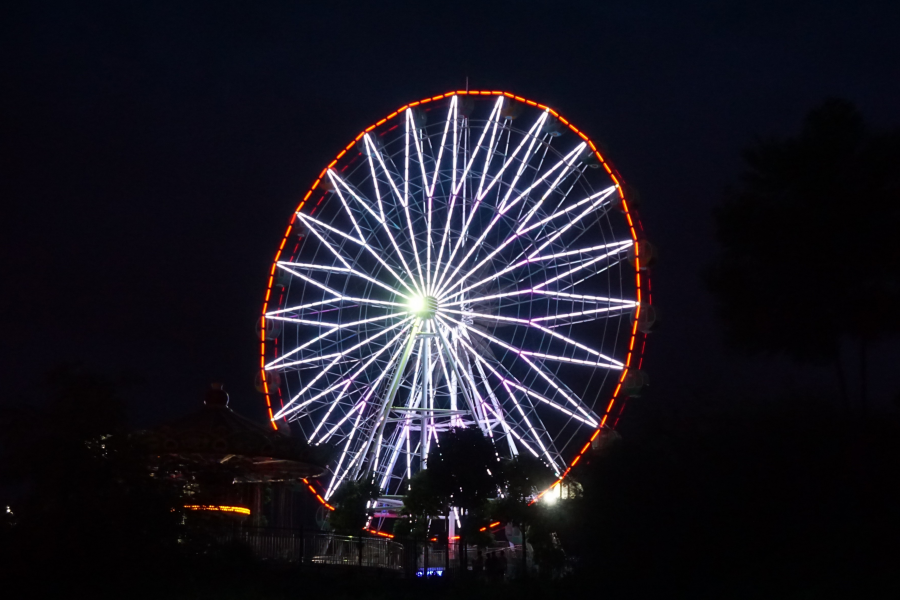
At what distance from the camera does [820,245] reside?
17.9 metres

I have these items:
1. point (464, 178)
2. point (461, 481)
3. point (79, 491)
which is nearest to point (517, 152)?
point (464, 178)

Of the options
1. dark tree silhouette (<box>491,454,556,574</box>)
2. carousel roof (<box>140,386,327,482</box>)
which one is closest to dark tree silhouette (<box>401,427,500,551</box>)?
dark tree silhouette (<box>491,454,556,574</box>)

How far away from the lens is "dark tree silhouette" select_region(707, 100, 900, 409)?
1788cm

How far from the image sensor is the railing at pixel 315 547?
18781 millimetres

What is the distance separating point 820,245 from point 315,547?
10.4m

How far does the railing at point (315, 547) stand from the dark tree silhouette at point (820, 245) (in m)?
7.93

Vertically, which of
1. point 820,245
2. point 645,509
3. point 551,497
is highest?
point 820,245

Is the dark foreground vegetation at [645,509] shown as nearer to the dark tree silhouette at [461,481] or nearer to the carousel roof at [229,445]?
the carousel roof at [229,445]

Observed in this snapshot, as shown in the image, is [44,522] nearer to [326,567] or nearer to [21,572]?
[21,572]

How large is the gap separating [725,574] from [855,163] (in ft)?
24.1

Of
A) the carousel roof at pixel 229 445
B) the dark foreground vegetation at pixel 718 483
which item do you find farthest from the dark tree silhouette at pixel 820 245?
the carousel roof at pixel 229 445

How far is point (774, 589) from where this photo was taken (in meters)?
14.4

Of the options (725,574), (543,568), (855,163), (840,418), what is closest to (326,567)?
(543,568)

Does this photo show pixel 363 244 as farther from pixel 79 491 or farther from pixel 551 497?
pixel 79 491
